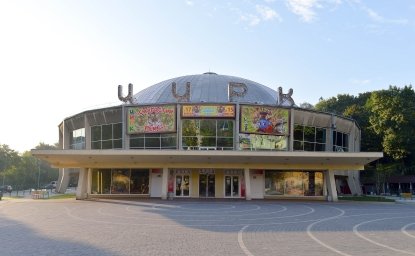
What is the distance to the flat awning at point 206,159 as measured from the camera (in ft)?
123

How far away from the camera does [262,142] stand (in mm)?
44250

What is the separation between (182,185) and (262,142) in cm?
905

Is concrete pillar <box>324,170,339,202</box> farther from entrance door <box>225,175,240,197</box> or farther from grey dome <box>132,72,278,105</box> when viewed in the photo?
grey dome <box>132,72,278,105</box>

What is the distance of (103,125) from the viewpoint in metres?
47.9

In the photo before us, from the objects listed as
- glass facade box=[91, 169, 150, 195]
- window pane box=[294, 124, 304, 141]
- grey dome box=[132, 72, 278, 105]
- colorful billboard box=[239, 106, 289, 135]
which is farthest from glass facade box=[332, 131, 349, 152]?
glass facade box=[91, 169, 150, 195]

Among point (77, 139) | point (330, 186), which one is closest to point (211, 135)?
point (330, 186)

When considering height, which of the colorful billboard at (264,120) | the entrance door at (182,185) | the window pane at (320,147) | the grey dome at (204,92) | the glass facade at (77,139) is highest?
the grey dome at (204,92)

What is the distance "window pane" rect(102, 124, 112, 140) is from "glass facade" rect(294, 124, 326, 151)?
19.6 metres

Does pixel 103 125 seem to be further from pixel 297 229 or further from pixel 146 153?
pixel 297 229

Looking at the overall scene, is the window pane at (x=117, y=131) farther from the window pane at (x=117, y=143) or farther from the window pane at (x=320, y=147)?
the window pane at (x=320, y=147)

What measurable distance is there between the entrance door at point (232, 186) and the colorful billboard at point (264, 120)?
4889 millimetres

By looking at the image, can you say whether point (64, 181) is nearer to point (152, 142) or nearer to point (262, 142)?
point (152, 142)

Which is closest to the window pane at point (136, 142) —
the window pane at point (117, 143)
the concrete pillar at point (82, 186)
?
the window pane at point (117, 143)

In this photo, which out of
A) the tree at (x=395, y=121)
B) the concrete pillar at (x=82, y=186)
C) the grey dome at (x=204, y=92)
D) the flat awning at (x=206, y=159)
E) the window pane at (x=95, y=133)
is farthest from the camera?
the tree at (x=395, y=121)
